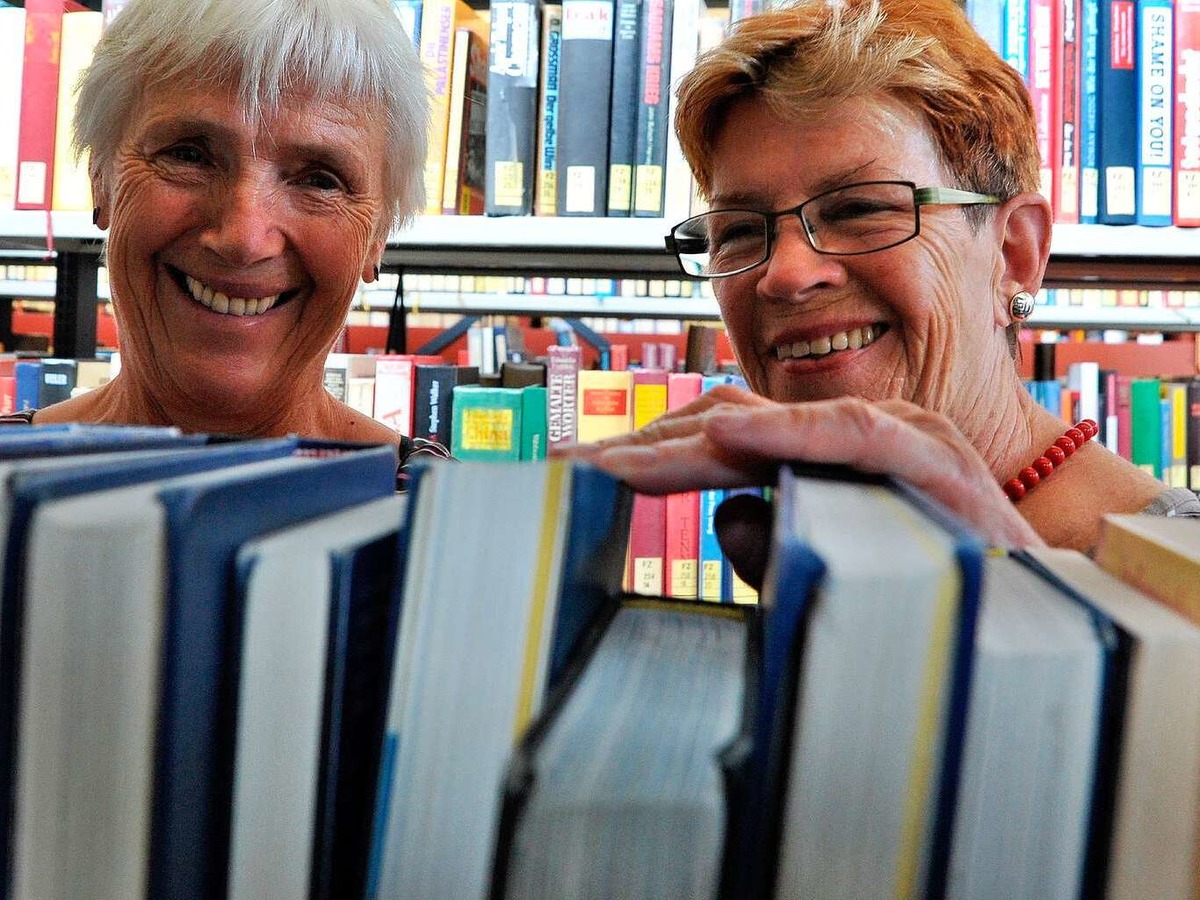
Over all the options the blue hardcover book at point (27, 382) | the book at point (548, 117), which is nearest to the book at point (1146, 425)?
the book at point (548, 117)

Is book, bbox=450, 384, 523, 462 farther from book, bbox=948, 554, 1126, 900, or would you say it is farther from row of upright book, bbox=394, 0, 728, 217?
book, bbox=948, 554, 1126, 900

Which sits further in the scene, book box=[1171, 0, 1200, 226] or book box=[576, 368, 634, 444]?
book box=[576, 368, 634, 444]

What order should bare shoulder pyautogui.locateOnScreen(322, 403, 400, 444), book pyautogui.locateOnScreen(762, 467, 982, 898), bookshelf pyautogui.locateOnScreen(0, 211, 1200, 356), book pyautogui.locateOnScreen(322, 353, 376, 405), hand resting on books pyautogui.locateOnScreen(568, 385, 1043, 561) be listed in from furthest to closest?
book pyautogui.locateOnScreen(322, 353, 376, 405), bookshelf pyautogui.locateOnScreen(0, 211, 1200, 356), bare shoulder pyautogui.locateOnScreen(322, 403, 400, 444), hand resting on books pyautogui.locateOnScreen(568, 385, 1043, 561), book pyautogui.locateOnScreen(762, 467, 982, 898)

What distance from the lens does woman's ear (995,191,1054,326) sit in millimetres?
927

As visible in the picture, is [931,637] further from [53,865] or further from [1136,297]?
[1136,297]

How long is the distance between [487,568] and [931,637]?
0.39ft

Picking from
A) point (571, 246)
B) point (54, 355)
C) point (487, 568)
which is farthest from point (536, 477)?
point (54, 355)

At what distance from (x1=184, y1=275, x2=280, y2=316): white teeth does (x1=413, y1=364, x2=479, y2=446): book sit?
0.64m

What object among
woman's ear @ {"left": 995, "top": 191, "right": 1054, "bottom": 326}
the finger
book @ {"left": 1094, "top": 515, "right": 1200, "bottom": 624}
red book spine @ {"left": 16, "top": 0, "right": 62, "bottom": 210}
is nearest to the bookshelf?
red book spine @ {"left": 16, "top": 0, "right": 62, "bottom": 210}

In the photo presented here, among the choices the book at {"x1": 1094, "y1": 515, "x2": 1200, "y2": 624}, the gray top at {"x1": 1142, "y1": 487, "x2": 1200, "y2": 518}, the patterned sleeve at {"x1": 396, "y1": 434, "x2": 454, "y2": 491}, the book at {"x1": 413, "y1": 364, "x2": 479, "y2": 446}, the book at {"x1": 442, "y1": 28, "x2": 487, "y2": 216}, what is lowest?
the book at {"x1": 1094, "y1": 515, "x2": 1200, "y2": 624}

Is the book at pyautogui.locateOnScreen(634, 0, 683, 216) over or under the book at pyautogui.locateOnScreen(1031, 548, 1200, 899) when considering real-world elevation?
over

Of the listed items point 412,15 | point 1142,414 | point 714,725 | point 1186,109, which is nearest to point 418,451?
point 714,725

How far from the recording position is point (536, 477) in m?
0.27

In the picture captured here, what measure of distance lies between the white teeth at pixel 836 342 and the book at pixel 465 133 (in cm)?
84
